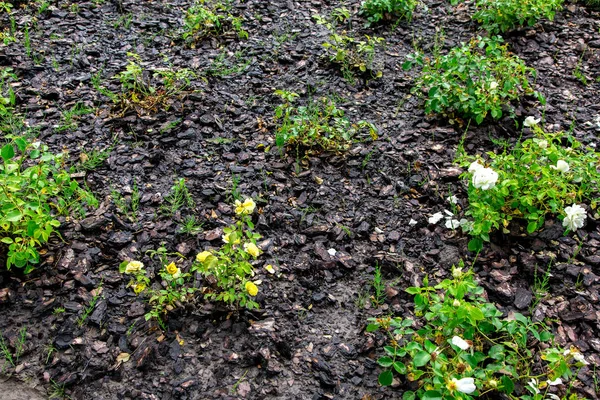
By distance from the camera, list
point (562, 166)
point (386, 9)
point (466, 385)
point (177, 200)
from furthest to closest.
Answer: point (386, 9) → point (177, 200) → point (562, 166) → point (466, 385)

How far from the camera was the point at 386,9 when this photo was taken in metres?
4.53

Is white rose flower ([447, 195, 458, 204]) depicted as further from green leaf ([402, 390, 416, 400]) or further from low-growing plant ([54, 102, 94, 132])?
low-growing plant ([54, 102, 94, 132])

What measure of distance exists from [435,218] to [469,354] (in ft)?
3.27

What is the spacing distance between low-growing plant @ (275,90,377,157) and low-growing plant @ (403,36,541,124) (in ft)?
1.78

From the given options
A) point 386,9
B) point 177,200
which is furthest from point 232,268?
point 386,9

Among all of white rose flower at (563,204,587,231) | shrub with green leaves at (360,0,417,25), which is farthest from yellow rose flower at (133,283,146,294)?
shrub with green leaves at (360,0,417,25)

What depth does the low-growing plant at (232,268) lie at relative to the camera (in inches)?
95.5

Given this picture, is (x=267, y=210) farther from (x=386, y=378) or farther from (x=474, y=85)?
(x=474, y=85)

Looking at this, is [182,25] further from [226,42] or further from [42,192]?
[42,192]

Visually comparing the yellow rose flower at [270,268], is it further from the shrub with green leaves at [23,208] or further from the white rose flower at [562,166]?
the white rose flower at [562,166]

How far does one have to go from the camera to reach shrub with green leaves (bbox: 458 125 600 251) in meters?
2.80

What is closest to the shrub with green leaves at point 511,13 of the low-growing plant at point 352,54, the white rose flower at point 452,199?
the low-growing plant at point 352,54

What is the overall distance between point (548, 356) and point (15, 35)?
168 inches

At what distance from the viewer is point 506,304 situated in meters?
2.72
